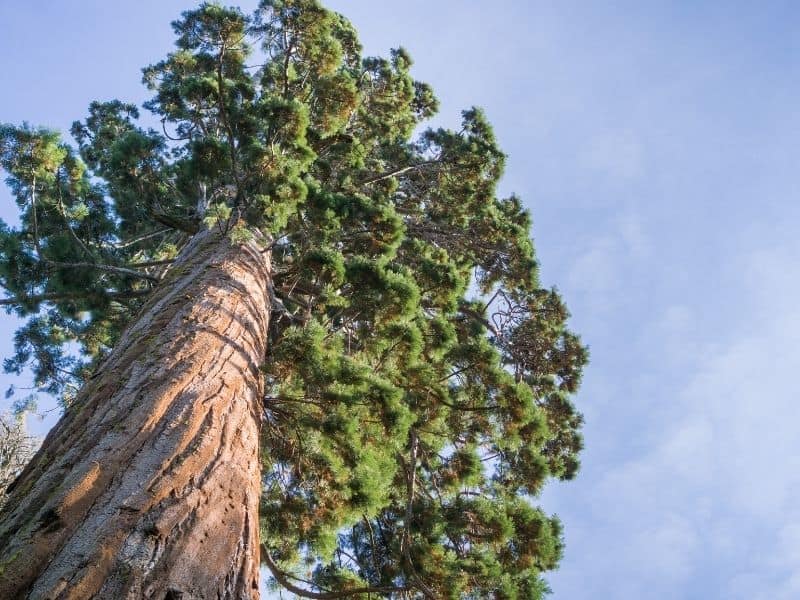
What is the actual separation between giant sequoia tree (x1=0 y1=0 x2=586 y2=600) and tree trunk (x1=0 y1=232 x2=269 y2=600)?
0.01 m

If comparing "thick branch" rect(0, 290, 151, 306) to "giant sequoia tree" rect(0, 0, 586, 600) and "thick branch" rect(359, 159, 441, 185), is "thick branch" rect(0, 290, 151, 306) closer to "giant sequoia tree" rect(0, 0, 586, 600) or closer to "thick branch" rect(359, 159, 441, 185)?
"giant sequoia tree" rect(0, 0, 586, 600)

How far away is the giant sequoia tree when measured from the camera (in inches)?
104

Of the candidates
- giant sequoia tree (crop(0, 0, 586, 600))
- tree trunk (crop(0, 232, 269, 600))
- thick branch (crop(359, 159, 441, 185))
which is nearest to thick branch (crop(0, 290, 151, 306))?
giant sequoia tree (crop(0, 0, 586, 600))

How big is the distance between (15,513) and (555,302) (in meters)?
8.66

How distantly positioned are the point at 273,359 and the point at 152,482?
2.21m

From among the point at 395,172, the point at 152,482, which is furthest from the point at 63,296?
the point at 395,172

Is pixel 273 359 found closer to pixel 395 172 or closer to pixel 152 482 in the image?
pixel 152 482

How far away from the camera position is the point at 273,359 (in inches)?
190

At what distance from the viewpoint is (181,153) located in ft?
35.8

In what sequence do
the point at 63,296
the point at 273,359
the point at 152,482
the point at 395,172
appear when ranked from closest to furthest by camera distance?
the point at 152,482 → the point at 273,359 → the point at 63,296 → the point at 395,172

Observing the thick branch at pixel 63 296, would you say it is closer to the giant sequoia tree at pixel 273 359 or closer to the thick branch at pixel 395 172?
the giant sequoia tree at pixel 273 359

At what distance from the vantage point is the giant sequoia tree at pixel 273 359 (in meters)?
2.63

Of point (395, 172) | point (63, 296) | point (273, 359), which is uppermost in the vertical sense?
point (395, 172)

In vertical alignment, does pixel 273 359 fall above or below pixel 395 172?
below
